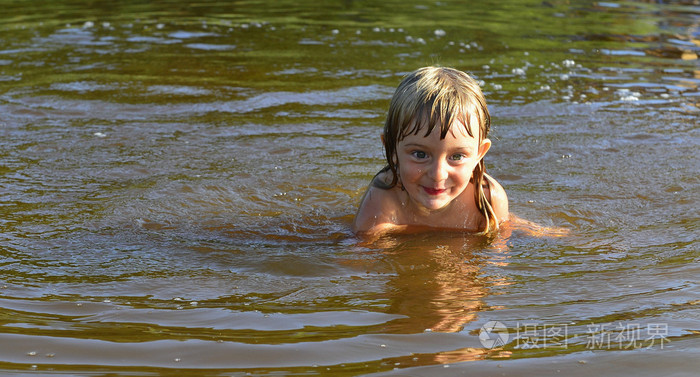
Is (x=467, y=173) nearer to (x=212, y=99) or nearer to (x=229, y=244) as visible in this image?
(x=229, y=244)

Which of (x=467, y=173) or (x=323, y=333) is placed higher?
(x=467, y=173)

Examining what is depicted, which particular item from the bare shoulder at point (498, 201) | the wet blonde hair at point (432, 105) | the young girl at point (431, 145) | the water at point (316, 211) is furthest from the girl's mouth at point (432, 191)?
the bare shoulder at point (498, 201)

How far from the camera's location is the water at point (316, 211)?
3.07 m

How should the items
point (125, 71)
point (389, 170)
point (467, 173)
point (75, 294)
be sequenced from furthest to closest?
point (125, 71) → point (389, 170) → point (467, 173) → point (75, 294)

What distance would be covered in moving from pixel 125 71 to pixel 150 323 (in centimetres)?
635

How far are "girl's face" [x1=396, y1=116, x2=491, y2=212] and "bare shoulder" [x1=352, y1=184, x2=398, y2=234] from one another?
13.8 inches

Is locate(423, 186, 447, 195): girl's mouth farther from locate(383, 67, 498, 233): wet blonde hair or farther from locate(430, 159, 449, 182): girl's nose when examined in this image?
locate(383, 67, 498, 233): wet blonde hair

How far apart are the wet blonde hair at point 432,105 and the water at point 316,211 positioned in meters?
0.68

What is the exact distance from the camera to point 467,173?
4.34 meters

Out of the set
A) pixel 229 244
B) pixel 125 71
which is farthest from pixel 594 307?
pixel 125 71

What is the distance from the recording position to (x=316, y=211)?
5402 millimetres

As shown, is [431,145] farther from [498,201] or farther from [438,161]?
[498,201]

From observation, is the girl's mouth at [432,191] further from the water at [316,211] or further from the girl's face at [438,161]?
the water at [316,211]

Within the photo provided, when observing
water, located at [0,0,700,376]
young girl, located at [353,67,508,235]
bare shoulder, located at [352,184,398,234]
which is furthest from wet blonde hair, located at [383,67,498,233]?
water, located at [0,0,700,376]
